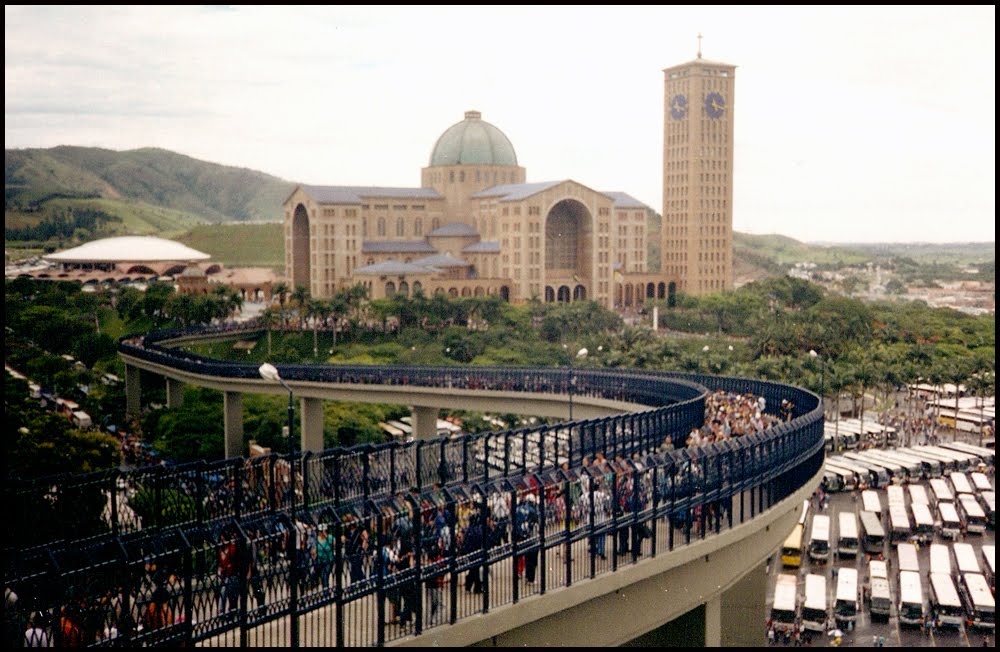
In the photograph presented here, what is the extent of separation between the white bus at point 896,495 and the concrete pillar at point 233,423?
32289 mm

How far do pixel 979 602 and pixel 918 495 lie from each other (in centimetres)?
1411

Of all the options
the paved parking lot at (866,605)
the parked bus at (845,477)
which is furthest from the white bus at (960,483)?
the parked bus at (845,477)

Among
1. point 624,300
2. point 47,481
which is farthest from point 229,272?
point 47,481

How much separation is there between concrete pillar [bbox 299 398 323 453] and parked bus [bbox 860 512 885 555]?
2557 cm

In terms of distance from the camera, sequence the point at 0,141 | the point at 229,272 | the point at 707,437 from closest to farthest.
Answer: the point at 0,141 → the point at 707,437 → the point at 229,272

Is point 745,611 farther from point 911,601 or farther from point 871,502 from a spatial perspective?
point 871,502

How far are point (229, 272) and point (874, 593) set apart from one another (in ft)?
365

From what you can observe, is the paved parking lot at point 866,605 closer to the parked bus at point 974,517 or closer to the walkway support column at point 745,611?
the parked bus at point 974,517

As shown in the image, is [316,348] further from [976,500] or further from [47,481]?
[47,481]

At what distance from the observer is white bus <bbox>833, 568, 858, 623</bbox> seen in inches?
1409

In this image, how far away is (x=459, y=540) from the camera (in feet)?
55.9

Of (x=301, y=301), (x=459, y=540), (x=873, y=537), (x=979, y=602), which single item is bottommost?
(x=979, y=602)

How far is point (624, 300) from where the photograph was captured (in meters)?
114

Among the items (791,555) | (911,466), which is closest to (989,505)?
(911,466)
